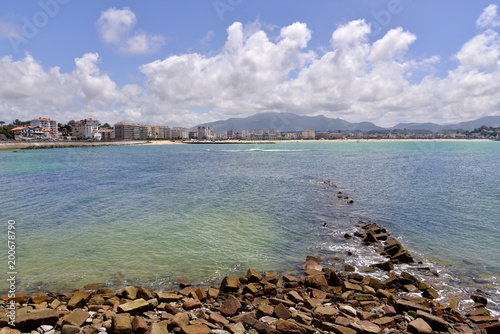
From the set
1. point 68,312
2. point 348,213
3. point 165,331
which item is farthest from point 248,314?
point 348,213

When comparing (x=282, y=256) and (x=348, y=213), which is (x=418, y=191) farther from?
(x=282, y=256)

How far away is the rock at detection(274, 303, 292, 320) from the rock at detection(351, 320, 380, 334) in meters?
1.48

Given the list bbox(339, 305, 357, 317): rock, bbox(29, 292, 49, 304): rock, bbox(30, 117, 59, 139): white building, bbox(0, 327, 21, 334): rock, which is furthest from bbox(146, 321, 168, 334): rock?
bbox(30, 117, 59, 139): white building

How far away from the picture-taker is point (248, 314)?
279 inches

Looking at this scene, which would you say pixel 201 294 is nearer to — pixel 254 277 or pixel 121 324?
pixel 254 277

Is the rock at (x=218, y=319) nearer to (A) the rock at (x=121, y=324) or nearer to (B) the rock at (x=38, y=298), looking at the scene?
(A) the rock at (x=121, y=324)

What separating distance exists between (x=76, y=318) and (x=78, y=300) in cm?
129

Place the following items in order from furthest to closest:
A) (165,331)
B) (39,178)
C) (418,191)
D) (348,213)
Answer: (39,178)
(418,191)
(348,213)
(165,331)

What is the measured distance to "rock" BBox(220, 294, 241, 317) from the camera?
7.29 meters

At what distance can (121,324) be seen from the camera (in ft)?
20.4

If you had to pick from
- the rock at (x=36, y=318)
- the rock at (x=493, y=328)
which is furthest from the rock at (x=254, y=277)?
the rock at (x=493, y=328)

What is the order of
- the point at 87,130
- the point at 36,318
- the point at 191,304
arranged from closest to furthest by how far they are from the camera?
the point at 36,318 → the point at 191,304 → the point at 87,130

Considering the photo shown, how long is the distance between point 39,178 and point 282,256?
32.9 m

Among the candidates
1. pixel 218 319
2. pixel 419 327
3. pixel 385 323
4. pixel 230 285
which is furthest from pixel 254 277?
pixel 419 327
